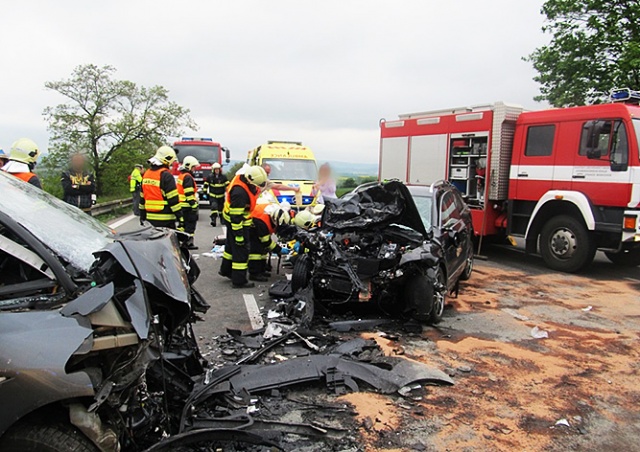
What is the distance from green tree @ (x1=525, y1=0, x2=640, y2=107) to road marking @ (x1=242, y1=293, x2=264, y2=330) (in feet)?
47.0

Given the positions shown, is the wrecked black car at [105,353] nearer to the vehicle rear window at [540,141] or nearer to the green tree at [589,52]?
the vehicle rear window at [540,141]

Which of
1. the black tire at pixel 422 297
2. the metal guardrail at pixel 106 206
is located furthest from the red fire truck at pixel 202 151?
the black tire at pixel 422 297

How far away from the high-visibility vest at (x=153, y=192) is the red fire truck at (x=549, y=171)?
6.41 metres

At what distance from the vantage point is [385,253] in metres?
5.64

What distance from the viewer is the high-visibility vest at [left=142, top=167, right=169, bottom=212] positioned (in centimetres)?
745

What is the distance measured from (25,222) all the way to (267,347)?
101 inches

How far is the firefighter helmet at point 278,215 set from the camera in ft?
22.9

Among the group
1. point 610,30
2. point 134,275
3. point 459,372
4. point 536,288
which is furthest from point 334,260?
point 610,30

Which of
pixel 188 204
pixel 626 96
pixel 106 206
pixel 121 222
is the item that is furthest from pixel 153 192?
pixel 106 206

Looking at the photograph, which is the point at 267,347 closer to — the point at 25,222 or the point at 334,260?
the point at 334,260

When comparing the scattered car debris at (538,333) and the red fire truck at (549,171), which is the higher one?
the red fire truck at (549,171)

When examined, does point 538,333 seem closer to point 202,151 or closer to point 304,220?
point 304,220

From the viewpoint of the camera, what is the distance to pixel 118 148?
20.9m

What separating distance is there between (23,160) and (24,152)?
119 millimetres
